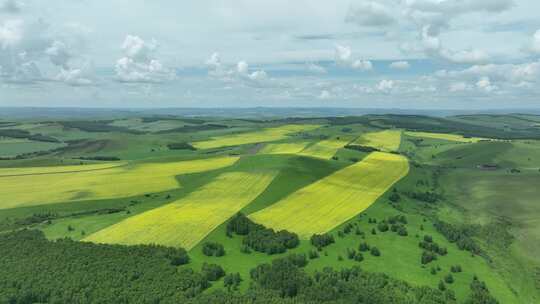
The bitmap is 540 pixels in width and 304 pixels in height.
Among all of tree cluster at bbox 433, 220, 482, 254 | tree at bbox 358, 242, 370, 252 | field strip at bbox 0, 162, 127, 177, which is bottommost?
tree cluster at bbox 433, 220, 482, 254

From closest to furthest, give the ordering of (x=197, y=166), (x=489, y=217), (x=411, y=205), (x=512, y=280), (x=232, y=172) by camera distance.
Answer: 1. (x=512, y=280)
2. (x=489, y=217)
3. (x=411, y=205)
4. (x=232, y=172)
5. (x=197, y=166)

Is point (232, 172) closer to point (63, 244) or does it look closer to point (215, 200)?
point (215, 200)

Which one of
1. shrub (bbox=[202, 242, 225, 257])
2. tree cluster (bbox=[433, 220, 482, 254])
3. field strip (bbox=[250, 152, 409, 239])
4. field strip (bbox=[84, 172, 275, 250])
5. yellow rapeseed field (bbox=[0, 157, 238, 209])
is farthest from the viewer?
yellow rapeseed field (bbox=[0, 157, 238, 209])

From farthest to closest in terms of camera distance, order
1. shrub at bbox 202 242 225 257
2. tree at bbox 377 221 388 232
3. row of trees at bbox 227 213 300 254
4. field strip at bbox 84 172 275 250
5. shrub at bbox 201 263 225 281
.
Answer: tree at bbox 377 221 388 232 < field strip at bbox 84 172 275 250 < row of trees at bbox 227 213 300 254 < shrub at bbox 202 242 225 257 < shrub at bbox 201 263 225 281

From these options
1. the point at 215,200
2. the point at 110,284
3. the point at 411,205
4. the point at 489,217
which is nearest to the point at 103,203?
the point at 215,200

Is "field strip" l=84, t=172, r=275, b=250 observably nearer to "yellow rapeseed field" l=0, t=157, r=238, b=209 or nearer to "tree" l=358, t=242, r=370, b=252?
"yellow rapeseed field" l=0, t=157, r=238, b=209

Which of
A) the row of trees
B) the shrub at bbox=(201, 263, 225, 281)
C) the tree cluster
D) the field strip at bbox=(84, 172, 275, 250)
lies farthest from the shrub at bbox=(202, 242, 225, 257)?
the tree cluster

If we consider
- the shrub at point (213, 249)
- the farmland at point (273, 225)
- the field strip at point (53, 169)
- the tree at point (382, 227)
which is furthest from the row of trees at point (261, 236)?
the field strip at point (53, 169)
